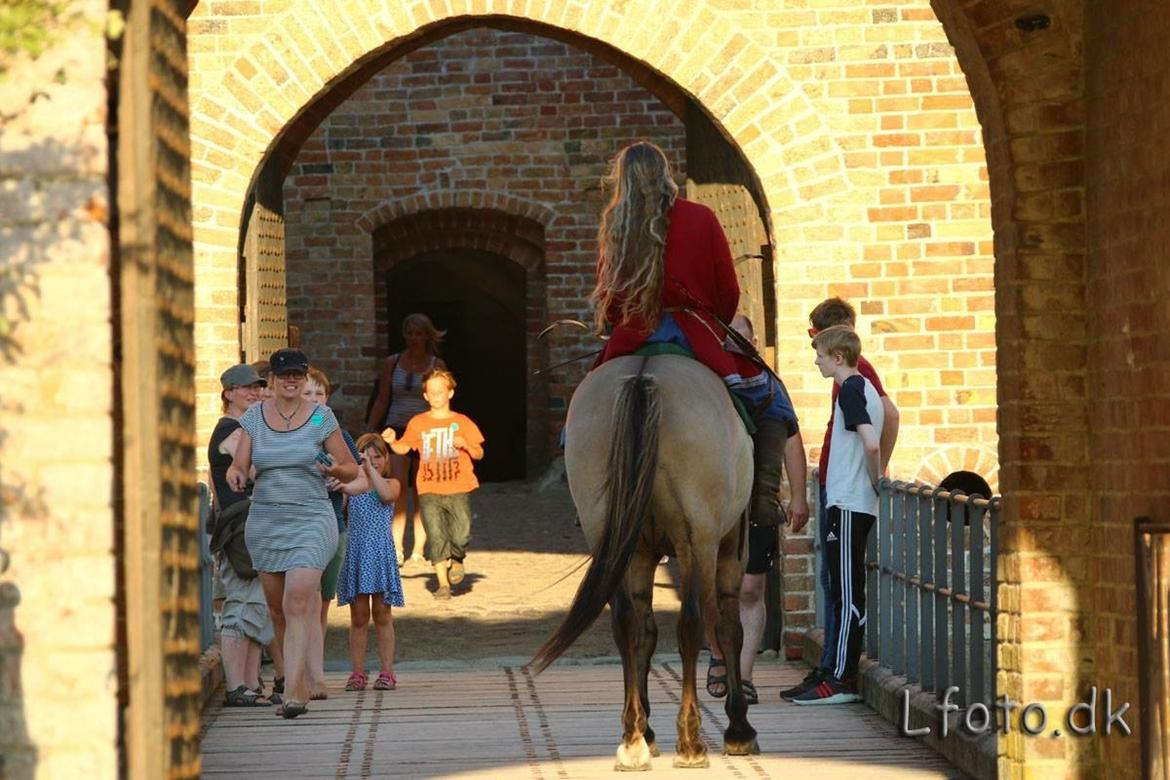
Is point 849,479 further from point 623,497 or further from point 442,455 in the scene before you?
point 442,455

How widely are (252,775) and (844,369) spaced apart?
308cm

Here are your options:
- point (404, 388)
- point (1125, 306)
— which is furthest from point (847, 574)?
point (404, 388)

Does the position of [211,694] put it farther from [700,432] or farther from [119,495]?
[119,495]

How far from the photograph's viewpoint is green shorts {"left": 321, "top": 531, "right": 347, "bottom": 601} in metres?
9.10

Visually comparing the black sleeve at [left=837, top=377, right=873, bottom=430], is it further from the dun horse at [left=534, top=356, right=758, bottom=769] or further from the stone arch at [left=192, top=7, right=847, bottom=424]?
the stone arch at [left=192, top=7, right=847, bottom=424]

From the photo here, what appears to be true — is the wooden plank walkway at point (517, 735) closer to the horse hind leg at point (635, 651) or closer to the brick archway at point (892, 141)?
the horse hind leg at point (635, 651)

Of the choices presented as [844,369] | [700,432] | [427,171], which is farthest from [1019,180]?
[427,171]

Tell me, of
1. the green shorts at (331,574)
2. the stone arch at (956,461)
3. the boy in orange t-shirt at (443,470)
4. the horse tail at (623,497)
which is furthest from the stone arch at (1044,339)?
the boy in orange t-shirt at (443,470)

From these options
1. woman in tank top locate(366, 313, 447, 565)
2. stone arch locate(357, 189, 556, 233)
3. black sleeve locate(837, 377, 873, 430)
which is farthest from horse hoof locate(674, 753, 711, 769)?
stone arch locate(357, 189, 556, 233)

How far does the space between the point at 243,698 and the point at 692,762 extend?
8.49 ft

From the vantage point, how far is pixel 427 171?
61.8ft

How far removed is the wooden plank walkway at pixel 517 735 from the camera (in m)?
7.45

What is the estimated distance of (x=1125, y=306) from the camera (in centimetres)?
596

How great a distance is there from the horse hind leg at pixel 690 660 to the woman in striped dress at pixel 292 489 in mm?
1731
